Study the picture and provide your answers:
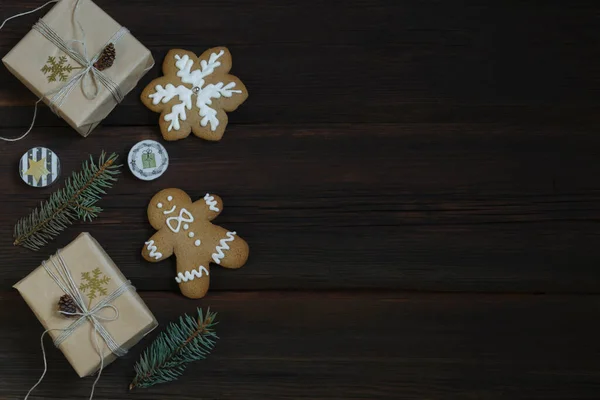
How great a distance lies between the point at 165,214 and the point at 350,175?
320 mm

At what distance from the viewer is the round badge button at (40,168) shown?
1.11 m

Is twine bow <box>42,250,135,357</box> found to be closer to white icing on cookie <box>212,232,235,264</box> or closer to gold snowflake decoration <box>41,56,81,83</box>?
white icing on cookie <box>212,232,235,264</box>

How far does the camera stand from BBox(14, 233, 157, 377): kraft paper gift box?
104cm

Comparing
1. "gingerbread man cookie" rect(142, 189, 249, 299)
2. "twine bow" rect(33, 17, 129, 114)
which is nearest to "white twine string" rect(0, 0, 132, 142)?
"twine bow" rect(33, 17, 129, 114)

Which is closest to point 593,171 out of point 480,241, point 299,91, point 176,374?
point 480,241

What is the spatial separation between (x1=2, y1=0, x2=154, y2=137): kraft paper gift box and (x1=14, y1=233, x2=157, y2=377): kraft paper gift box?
0.21 metres

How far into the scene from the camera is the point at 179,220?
109cm

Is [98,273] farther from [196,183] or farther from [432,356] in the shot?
[432,356]

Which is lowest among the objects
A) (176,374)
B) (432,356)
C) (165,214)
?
(176,374)

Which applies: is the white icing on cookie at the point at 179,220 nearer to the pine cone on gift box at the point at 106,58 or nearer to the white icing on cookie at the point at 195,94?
the white icing on cookie at the point at 195,94

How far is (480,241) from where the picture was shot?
3.63 feet

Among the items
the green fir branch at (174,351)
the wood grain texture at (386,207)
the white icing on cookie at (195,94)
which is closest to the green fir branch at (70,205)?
the wood grain texture at (386,207)

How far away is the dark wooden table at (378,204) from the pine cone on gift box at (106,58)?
84 mm

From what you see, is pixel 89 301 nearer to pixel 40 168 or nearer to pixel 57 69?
pixel 40 168
